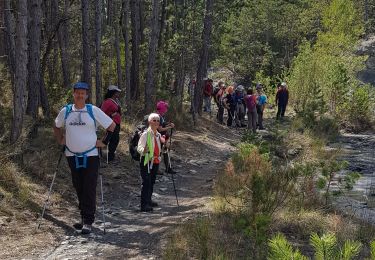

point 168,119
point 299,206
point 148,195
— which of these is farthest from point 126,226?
point 168,119

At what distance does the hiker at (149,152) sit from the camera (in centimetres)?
779

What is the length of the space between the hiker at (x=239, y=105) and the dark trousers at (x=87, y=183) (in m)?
14.1

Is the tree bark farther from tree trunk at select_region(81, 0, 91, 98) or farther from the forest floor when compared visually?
the forest floor

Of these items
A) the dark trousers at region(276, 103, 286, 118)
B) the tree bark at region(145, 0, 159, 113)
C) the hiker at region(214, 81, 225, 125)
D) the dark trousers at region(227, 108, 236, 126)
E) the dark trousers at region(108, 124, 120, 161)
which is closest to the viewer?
the dark trousers at region(108, 124, 120, 161)

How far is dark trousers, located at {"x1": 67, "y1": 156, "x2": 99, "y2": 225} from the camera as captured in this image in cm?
654

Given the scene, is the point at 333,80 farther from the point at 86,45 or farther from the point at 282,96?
the point at 86,45

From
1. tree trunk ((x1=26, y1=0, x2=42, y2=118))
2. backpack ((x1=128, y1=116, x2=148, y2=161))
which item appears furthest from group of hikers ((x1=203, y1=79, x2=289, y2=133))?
backpack ((x1=128, y1=116, x2=148, y2=161))

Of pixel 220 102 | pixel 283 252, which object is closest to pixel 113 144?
pixel 283 252

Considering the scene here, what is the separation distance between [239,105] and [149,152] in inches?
514

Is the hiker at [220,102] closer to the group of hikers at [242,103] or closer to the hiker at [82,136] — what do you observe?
the group of hikers at [242,103]

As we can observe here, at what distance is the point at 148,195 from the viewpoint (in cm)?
816

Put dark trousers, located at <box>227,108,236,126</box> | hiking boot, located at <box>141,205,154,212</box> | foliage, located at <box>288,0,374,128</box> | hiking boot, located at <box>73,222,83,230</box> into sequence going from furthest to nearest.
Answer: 1. foliage, located at <box>288,0,374,128</box>
2. dark trousers, located at <box>227,108,236,126</box>
3. hiking boot, located at <box>141,205,154,212</box>
4. hiking boot, located at <box>73,222,83,230</box>

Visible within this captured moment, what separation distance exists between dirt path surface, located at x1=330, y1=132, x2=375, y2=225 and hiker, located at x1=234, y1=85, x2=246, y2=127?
4.10 m

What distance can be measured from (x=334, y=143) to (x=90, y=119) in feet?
47.3
